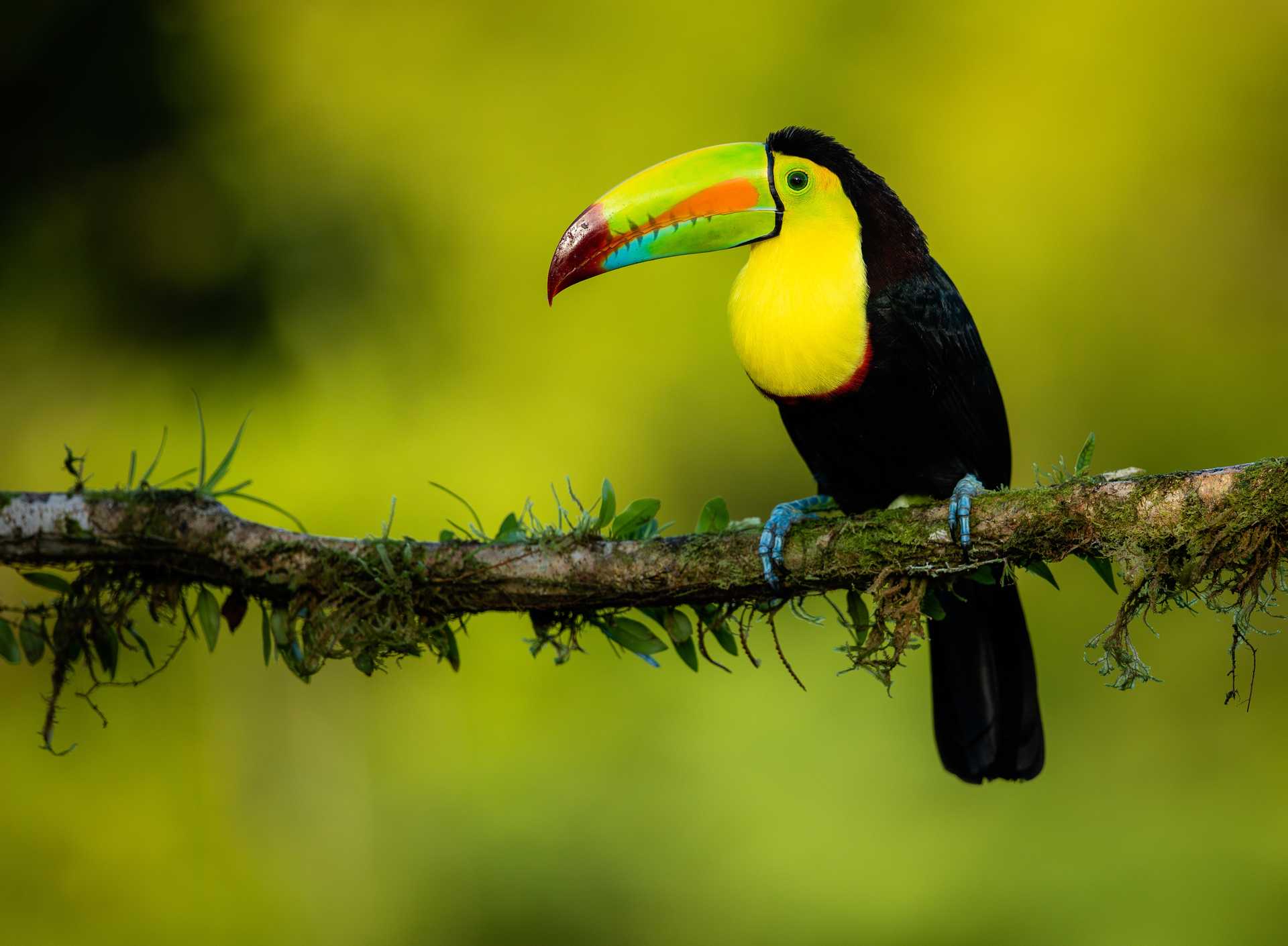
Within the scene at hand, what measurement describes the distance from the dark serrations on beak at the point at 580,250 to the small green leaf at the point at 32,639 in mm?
1186

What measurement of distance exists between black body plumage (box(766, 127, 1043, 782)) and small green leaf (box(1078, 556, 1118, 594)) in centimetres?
34

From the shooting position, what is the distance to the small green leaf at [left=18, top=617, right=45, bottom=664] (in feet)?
7.01

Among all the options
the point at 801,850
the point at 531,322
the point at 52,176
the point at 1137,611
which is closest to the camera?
the point at 1137,611

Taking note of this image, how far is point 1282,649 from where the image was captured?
230 inches

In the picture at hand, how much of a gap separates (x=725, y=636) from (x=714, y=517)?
0.24m

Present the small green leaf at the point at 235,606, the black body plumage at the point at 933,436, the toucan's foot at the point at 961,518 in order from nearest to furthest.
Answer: the toucan's foot at the point at 961,518 < the small green leaf at the point at 235,606 < the black body plumage at the point at 933,436

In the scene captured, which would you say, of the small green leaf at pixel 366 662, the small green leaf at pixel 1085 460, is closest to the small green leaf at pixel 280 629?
the small green leaf at pixel 366 662

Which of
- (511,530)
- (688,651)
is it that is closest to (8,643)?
(511,530)

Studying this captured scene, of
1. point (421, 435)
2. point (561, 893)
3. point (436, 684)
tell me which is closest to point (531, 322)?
point (421, 435)

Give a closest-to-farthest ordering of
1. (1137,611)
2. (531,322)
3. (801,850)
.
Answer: (1137,611) < (801,850) < (531,322)

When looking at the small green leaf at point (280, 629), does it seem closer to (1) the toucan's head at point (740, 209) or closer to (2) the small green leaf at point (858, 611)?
(1) the toucan's head at point (740, 209)

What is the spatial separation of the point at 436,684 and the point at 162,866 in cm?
135

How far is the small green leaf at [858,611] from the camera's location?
7.51ft

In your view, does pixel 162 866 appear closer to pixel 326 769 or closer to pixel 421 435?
pixel 326 769
